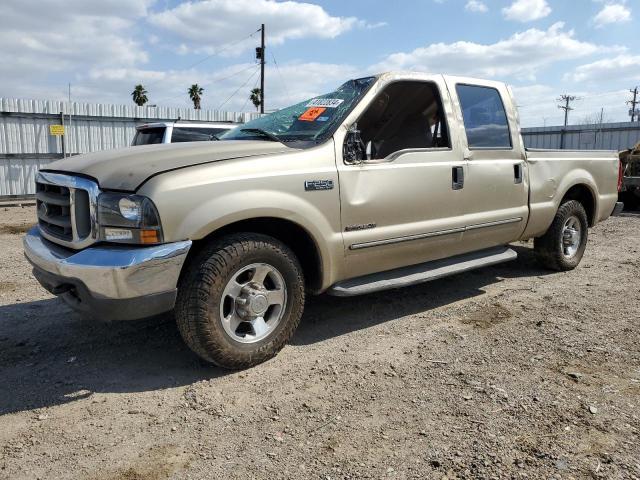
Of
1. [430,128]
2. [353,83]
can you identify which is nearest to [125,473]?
[353,83]

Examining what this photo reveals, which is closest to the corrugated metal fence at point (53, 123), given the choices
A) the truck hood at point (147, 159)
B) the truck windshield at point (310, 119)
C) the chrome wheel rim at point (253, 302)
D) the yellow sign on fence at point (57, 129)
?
the yellow sign on fence at point (57, 129)

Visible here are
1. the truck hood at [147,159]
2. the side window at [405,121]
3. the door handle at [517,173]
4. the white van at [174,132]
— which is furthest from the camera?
the white van at [174,132]

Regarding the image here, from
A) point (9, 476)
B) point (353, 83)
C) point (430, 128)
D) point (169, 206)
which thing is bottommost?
point (9, 476)

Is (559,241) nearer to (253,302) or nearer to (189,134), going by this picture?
(253,302)

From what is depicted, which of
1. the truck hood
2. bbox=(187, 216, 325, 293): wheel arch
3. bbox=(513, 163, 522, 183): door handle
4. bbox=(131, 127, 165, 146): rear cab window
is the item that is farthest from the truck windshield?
bbox=(131, 127, 165, 146): rear cab window

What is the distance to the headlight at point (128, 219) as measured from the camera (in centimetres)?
294

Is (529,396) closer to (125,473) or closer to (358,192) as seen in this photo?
(358,192)

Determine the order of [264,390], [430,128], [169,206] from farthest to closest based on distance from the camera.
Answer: [430,128]
[264,390]
[169,206]

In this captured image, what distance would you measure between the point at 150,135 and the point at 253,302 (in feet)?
23.3

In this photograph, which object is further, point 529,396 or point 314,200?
point 314,200

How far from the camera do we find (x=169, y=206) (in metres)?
2.97

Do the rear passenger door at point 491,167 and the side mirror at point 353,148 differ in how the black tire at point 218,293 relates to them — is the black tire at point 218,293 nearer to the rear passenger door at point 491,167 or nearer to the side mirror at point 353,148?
the side mirror at point 353,148

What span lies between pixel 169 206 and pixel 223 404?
45.4 inches

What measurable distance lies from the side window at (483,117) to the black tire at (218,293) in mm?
2274
